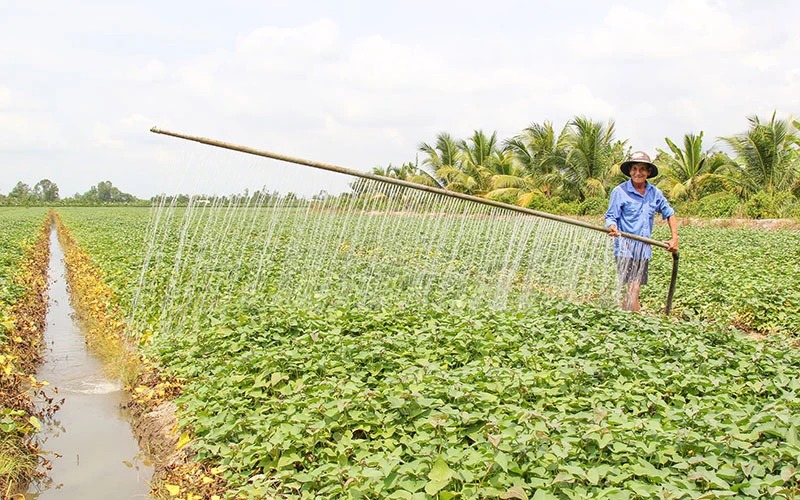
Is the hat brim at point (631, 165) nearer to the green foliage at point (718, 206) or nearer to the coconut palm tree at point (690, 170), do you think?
the green foliage at point (718, 206)

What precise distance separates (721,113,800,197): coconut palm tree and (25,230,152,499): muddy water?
2345cm

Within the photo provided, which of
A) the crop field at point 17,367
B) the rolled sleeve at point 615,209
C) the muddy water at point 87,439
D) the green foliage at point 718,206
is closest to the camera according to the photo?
the crop field at point 17,367

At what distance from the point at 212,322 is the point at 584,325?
321cm

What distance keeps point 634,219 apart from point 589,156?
24366 mm

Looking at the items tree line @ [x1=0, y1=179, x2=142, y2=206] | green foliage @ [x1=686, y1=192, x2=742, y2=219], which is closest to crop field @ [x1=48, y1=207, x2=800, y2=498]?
green foliage @ [x1=686, y1=192, x2=742, y2=219]

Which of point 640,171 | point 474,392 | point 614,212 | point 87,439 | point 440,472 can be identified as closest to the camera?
point 440,472

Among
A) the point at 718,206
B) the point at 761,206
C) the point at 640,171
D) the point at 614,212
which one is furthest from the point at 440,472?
the point at 718,206

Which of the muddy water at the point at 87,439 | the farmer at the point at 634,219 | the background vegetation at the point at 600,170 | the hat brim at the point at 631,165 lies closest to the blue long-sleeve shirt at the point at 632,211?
the farmer at the point at 634,219

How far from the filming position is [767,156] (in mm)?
23859

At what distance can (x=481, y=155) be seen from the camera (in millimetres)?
34562

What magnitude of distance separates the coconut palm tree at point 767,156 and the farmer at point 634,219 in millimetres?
19845

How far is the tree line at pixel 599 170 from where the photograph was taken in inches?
923

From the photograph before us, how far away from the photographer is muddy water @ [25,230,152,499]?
4289 millimetres

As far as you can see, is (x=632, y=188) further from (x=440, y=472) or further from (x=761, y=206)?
(x=761, y=206)
